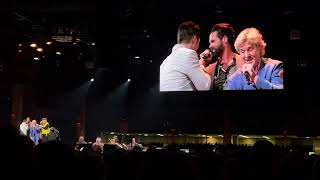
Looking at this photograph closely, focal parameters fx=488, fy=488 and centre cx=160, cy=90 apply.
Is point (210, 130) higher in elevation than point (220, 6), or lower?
lower

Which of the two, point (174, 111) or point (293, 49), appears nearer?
point (293, 49)

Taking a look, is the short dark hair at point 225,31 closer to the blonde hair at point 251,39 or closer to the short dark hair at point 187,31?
the blonde hair at point 251,39

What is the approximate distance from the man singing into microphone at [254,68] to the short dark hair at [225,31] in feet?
1.15

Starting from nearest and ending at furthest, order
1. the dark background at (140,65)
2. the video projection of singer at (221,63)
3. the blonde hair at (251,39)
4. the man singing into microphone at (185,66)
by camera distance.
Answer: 1. the dark background at (140,65)
2. the video projection of singer at (221,63)
3. the blonde hair at (251,39)
4. the man singing into microphone at (185,66)

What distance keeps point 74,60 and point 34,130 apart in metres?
4.30

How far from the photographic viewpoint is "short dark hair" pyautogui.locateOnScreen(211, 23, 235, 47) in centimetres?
1900

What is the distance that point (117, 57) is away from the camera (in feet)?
63.4

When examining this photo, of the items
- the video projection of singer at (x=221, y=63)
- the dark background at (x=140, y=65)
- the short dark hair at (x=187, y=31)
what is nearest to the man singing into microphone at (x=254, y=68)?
the video projection of singer at (x=221, y=63)

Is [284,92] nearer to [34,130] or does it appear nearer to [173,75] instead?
[173,75]

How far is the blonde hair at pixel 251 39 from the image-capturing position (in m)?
18.4

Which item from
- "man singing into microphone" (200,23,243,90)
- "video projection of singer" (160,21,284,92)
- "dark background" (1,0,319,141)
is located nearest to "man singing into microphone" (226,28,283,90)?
"video projection of singer" (160,21,284,92)

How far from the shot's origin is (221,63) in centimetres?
1881

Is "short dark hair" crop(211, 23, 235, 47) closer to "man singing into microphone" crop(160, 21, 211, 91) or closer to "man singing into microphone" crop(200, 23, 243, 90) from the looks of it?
"man singing into microphone" crop(200, 23, 243, 90)

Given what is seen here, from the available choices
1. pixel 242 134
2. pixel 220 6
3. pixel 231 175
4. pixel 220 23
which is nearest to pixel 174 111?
pixel 242 134
